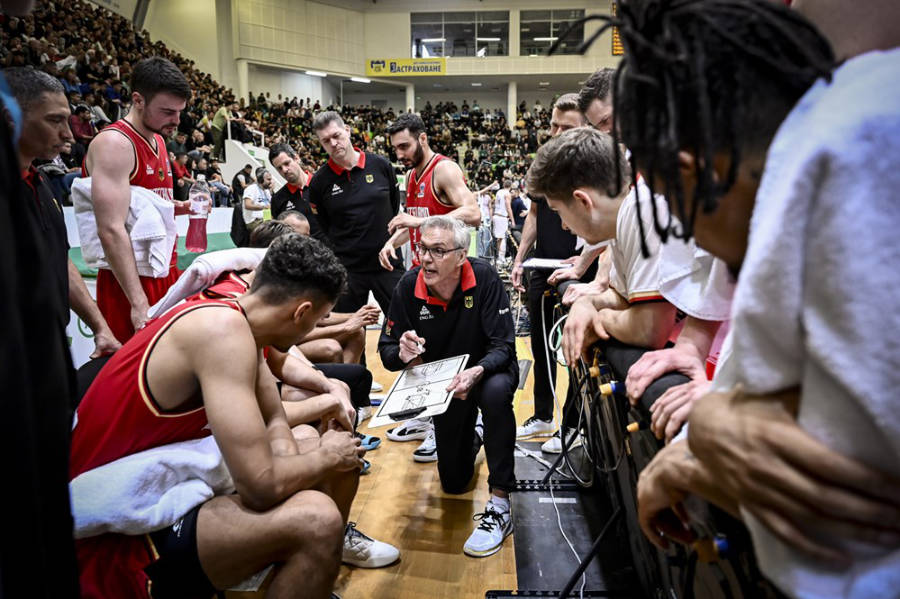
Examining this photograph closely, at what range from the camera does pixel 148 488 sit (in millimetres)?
1589

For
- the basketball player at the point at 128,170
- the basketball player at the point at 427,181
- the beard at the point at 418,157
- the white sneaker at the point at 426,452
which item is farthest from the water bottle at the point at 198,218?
the white sneaker at the point at 426,452

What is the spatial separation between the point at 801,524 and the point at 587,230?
4.75 feet

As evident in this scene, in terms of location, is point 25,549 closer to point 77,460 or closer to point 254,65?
point 77,460

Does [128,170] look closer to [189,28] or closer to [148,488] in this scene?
[148,488]

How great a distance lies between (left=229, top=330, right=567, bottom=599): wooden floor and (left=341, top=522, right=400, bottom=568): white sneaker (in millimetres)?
31

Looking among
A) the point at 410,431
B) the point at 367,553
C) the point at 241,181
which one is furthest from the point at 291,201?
the point at 241,181

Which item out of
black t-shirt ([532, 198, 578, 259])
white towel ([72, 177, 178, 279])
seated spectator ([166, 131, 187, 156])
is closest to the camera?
white towel ([72, 177, 178, 279])

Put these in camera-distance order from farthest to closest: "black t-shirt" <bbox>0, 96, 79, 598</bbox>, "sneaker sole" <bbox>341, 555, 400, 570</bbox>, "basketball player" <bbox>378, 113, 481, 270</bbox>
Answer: "basketball player" <bbox>378, 113, 481, 270</bbox> < "sneaker sole" <bbox>341, 555, 400, 570</bbox> < "black t-shirt" <bbox>0, 96, 79, 598</bbox>

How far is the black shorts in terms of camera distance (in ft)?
5.14

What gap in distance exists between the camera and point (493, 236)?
487 inches

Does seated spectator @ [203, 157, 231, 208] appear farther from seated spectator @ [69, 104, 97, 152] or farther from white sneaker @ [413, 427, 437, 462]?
white sneaker @ [413, 427, 437, 462]

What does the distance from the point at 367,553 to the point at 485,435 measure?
2.52ft

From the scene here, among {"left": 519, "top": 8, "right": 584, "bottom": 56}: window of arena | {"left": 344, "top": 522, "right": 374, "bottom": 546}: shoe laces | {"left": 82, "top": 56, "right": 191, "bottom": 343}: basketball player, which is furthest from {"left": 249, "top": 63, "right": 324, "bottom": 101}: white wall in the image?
{"left": 344, "top": 522, "right": 374, "bottom": 546}: shoe laces

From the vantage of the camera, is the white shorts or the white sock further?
the white shorts
